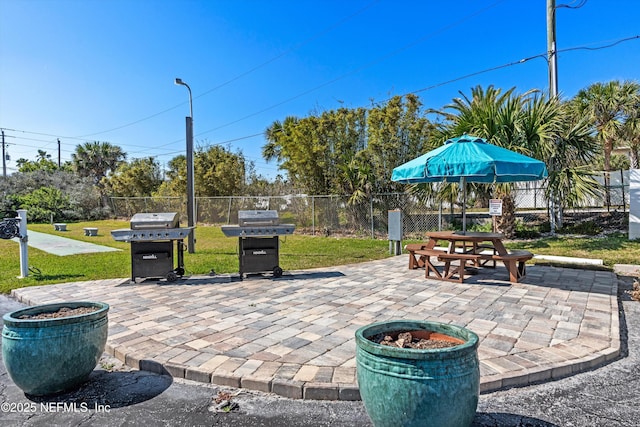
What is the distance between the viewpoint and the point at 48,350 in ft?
8.59

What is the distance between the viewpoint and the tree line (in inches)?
358

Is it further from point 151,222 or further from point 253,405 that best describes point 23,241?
point 253,405

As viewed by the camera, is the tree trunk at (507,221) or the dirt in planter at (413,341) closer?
the dirt in planter at (413,341)

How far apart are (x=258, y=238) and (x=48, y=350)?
14.0ft

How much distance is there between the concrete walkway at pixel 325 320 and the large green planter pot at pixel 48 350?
23.1 inches

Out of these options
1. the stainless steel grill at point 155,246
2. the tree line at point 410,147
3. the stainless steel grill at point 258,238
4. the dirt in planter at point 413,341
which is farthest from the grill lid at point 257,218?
the tree line at point 410,147

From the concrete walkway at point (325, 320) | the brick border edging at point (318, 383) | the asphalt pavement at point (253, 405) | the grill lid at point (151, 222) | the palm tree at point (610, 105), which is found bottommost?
the asphalt pavement at point (253, 405)

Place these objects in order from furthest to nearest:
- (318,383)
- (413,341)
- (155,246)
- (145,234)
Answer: (155,246)
(145,234)
(318,383)
(413,341)

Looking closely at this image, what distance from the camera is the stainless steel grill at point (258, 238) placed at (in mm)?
6367

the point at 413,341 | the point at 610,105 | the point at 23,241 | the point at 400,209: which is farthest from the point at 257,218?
the point at 610,105

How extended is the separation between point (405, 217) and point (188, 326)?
991cm

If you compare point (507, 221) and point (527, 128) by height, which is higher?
point (527, 128)

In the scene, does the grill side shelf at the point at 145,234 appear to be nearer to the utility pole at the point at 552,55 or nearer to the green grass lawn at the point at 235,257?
the green grass lawn at the point at 235,257

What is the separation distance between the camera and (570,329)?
3.91 meters
